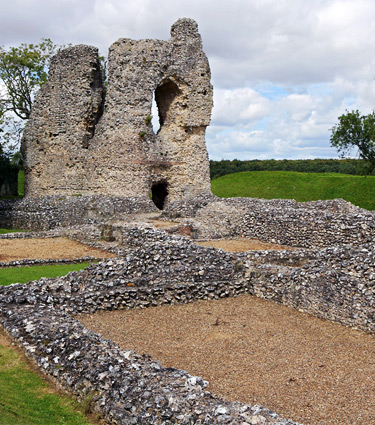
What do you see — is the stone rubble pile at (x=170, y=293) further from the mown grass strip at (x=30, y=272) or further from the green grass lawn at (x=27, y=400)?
the mown grass strip at (x=30, y=272)

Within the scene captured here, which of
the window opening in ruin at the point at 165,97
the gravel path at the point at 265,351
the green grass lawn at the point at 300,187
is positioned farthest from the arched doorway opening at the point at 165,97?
the gravel path at the point at 265,351

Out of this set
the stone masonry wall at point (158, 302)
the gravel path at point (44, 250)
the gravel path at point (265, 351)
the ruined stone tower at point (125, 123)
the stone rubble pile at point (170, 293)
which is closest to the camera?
the stone masonry wall at point (158, 302)

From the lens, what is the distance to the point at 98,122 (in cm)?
3225

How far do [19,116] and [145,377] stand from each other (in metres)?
39.6

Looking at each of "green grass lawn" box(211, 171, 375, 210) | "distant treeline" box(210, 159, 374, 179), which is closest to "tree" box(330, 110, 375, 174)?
"green grass lawn" box(211, 171, 375, 210)

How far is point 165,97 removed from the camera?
109ft

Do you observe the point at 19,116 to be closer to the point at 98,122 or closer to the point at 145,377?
the point at 98,122

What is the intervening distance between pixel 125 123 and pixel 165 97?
445 cm

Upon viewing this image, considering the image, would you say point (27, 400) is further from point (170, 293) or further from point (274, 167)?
point (274, 167)

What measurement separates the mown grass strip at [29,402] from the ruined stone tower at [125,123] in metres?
21.8

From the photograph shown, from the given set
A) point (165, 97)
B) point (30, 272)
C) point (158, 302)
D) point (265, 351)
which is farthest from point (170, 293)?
point (165, 97)

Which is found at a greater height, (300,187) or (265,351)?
(300,187)

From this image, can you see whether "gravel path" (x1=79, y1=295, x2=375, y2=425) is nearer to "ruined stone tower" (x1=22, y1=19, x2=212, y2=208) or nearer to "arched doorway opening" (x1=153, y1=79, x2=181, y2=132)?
"ruined stone tower" (x1=22, y1=19, x2=212, y2=208)

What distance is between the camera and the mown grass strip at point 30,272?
1437cm
